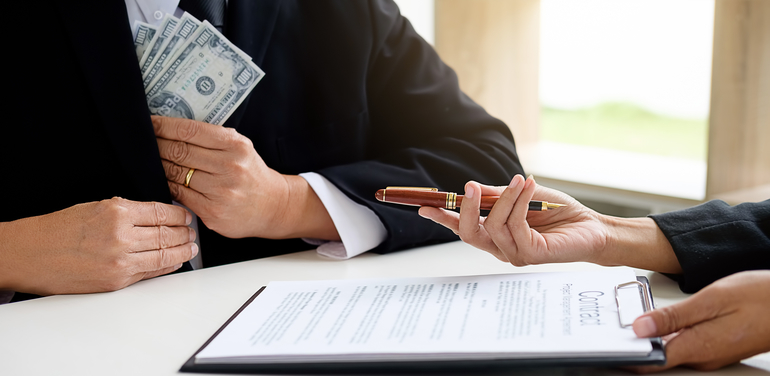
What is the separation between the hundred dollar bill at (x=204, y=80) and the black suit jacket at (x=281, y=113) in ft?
0.17

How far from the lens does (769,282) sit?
0.66m

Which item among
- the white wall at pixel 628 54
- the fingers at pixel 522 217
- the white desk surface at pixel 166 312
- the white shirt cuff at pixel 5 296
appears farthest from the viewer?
the white wall at pixel 628 54

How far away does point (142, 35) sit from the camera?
110cm

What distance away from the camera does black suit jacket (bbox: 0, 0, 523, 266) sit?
110cm

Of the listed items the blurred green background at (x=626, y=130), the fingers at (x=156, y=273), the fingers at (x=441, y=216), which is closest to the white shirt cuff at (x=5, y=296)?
the fingers at (x=156, y=273)

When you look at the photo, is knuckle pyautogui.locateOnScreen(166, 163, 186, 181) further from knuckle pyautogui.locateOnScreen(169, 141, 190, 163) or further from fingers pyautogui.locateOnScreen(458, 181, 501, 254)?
fingers pyautogui.locateOnScreen(458, 181, 501, 254)

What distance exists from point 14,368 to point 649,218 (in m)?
0.92

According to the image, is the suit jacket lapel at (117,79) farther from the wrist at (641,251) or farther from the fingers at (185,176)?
the wrist at (641,251)

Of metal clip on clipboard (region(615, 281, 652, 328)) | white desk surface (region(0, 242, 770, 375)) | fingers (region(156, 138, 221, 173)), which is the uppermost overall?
fingers (region(156, 138, 221, 173))

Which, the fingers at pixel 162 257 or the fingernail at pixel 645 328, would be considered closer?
the fingernail at pixel 645 328

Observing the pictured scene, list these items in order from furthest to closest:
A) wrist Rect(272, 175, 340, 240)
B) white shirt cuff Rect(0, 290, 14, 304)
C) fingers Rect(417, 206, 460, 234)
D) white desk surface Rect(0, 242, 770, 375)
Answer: wrist Rect(272, 175, 340, 240), white shirt cuff Rect(0, 290, 14, 304), fingers Rect(417, 206, 460, 234), white desk surface Rect(0, 242, 770, 375)

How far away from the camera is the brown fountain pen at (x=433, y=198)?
3.09 ft

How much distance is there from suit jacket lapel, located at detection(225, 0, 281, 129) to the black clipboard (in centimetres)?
68

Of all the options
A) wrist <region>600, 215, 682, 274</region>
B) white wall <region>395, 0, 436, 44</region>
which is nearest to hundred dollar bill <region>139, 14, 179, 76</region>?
wrist <region>600, 215, 682, 274</region>
